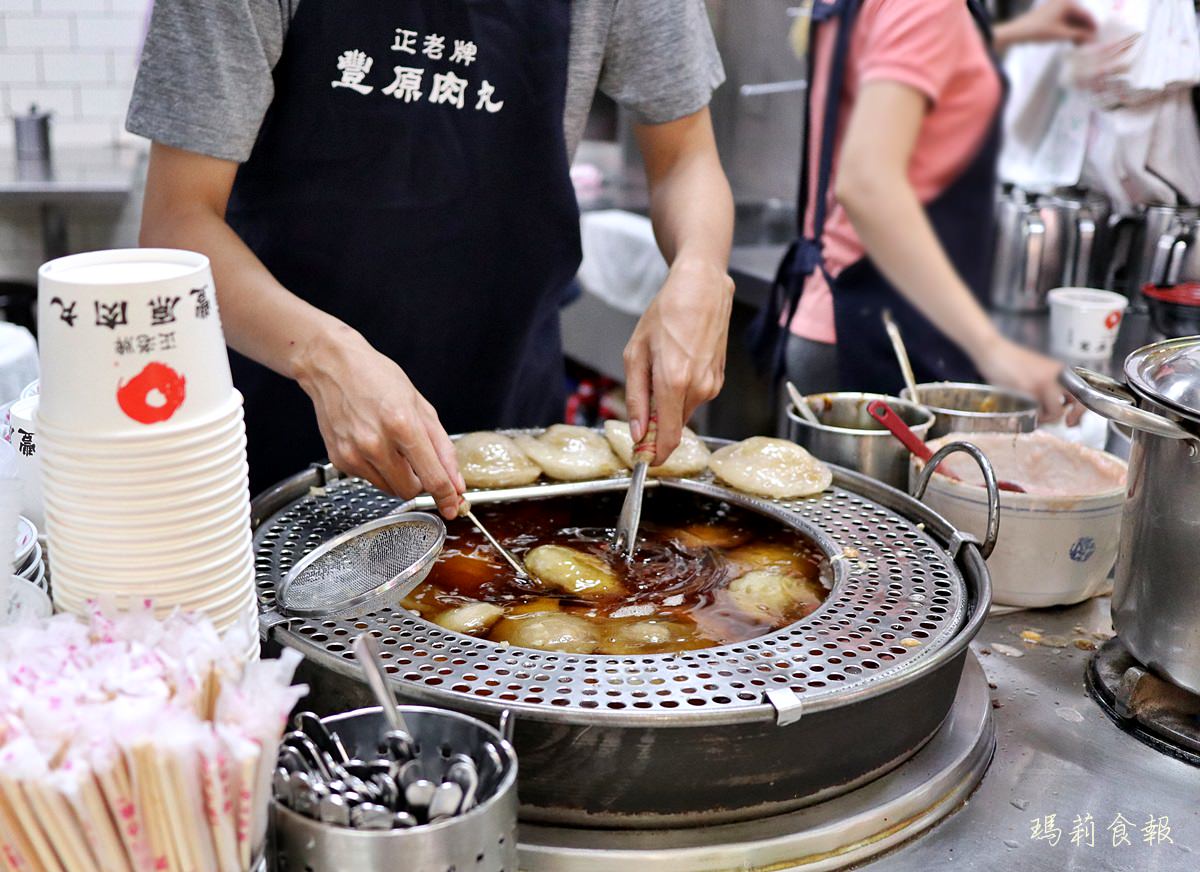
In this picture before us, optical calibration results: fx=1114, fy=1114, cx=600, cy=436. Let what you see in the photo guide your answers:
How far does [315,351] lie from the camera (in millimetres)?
1380

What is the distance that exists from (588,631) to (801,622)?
239 millimetres

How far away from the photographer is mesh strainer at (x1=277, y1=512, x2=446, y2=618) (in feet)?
3.89

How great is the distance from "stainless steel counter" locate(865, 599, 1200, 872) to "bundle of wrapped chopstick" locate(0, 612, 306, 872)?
0.63 meters

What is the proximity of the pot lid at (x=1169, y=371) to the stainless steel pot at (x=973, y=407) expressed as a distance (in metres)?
0.46

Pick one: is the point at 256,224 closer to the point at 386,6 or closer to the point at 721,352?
the point at 386,6

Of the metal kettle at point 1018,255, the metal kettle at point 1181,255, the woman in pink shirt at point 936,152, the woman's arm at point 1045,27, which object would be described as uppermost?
the woman's arm at point 1045,27

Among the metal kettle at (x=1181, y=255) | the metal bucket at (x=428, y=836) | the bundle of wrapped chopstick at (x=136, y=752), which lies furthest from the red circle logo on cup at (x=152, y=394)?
the metal kettle at (x=1181, y=255)

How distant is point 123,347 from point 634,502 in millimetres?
805

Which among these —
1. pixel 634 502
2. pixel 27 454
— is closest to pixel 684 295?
pixel 634 502

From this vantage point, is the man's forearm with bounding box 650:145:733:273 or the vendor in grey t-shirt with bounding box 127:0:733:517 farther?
the man's forearm with bounding box 650:145:733:273

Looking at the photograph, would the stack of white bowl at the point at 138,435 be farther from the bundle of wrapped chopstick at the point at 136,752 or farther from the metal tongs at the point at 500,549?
the metal tongs at the point at 500,549

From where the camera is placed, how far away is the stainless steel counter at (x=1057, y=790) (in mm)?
1109

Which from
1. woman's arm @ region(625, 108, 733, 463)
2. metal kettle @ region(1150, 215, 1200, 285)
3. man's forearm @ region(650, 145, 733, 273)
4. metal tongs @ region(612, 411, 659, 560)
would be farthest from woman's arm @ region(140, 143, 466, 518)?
metal kettle @ region(1150, 215, 1200, 285)

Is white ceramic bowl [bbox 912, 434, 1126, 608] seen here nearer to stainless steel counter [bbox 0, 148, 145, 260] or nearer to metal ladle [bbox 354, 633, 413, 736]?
metal ladle [bbox 354, 633, 413, 736]
